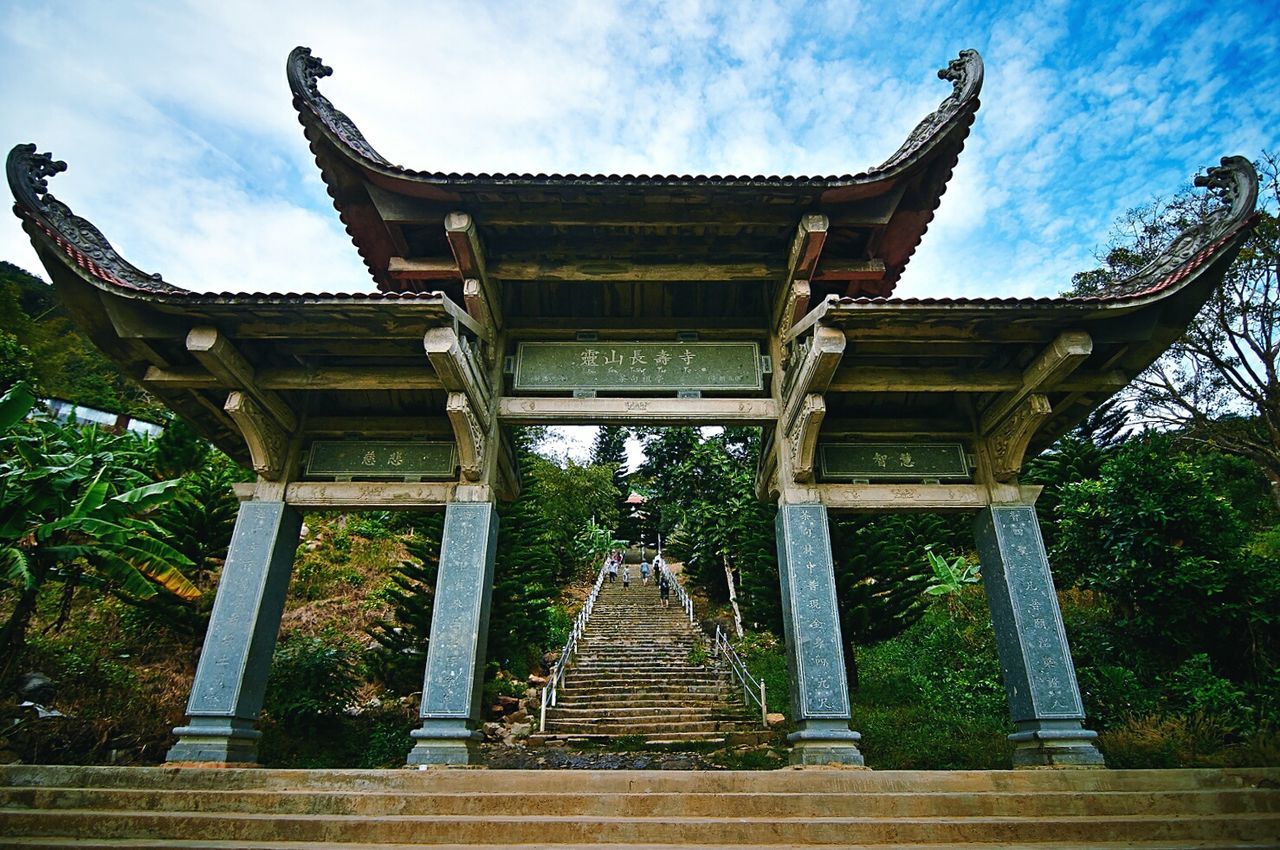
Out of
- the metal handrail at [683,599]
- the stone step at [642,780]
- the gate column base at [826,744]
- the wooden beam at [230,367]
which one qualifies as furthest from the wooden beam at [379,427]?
the metal handrail at [683,599]

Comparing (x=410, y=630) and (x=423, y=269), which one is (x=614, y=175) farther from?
(x=410, y=630)

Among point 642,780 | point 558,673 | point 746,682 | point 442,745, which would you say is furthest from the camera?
point 558,673

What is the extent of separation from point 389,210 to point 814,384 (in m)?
4.35

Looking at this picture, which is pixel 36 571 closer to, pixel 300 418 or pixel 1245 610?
pixel 300 418

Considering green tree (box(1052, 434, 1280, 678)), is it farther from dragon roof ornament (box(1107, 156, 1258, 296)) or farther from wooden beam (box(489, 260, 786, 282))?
wooden beam (box(489, 260, 786, 282))

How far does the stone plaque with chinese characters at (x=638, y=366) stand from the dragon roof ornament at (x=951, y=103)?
7.19 ft

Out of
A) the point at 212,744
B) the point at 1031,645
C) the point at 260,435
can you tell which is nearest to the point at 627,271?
the point at 260,435

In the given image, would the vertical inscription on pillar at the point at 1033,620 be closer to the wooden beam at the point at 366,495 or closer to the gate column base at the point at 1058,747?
the gate column base at the point at 1058,747

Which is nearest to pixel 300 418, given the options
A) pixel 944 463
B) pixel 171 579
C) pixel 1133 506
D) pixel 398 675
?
pixel 171 579

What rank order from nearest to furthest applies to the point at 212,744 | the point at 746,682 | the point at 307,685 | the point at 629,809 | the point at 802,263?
the point at 629,809 → the point at 212,744 → the point at 802,263 → the point at 307,685 → the point at 746,682

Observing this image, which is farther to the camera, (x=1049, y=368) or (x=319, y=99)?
(x=319, y=99)

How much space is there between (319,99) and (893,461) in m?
6.49

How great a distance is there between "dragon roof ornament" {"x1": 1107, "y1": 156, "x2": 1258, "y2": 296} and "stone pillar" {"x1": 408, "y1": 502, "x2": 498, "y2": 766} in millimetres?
5798

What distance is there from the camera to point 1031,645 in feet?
18.1
